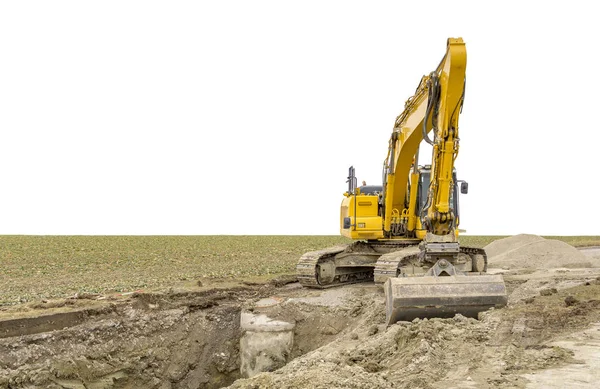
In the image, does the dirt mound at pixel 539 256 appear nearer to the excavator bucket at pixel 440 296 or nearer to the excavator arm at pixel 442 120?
the excavator arm at pixel 442 120

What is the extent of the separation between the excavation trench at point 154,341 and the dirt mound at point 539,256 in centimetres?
1061

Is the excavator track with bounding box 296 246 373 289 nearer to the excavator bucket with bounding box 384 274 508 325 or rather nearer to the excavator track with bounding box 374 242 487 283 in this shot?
the excavator track with bounding box 374 242 487 283

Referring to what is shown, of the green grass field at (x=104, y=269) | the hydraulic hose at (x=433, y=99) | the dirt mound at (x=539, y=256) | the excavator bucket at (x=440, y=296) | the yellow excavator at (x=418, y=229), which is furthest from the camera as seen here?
the dirt mound at (x=539, y=256)

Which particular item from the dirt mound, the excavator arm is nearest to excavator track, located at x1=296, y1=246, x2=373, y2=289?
the excavator arm

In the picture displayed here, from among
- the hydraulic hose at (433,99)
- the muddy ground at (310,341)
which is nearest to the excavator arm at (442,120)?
the hydraulic hose at (433,99)

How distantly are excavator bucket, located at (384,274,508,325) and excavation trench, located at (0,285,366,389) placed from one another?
2.84m

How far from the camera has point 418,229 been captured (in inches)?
565

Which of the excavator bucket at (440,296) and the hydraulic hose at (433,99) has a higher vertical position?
the hydraulic hose at (433,99)

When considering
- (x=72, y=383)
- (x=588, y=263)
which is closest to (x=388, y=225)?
(x=72, y=383)

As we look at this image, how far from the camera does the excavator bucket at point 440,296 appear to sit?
29.3 ft

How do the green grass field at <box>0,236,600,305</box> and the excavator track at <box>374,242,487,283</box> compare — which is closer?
the excavator track at <box>374,242,487,283</box>

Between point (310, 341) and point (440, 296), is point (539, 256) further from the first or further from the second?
point (440, 296)

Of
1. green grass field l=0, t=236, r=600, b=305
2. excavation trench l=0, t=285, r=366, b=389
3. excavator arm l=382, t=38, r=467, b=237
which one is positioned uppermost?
excavator arm l=382, t=38, r=467, b=237

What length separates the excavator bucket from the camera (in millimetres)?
8922
